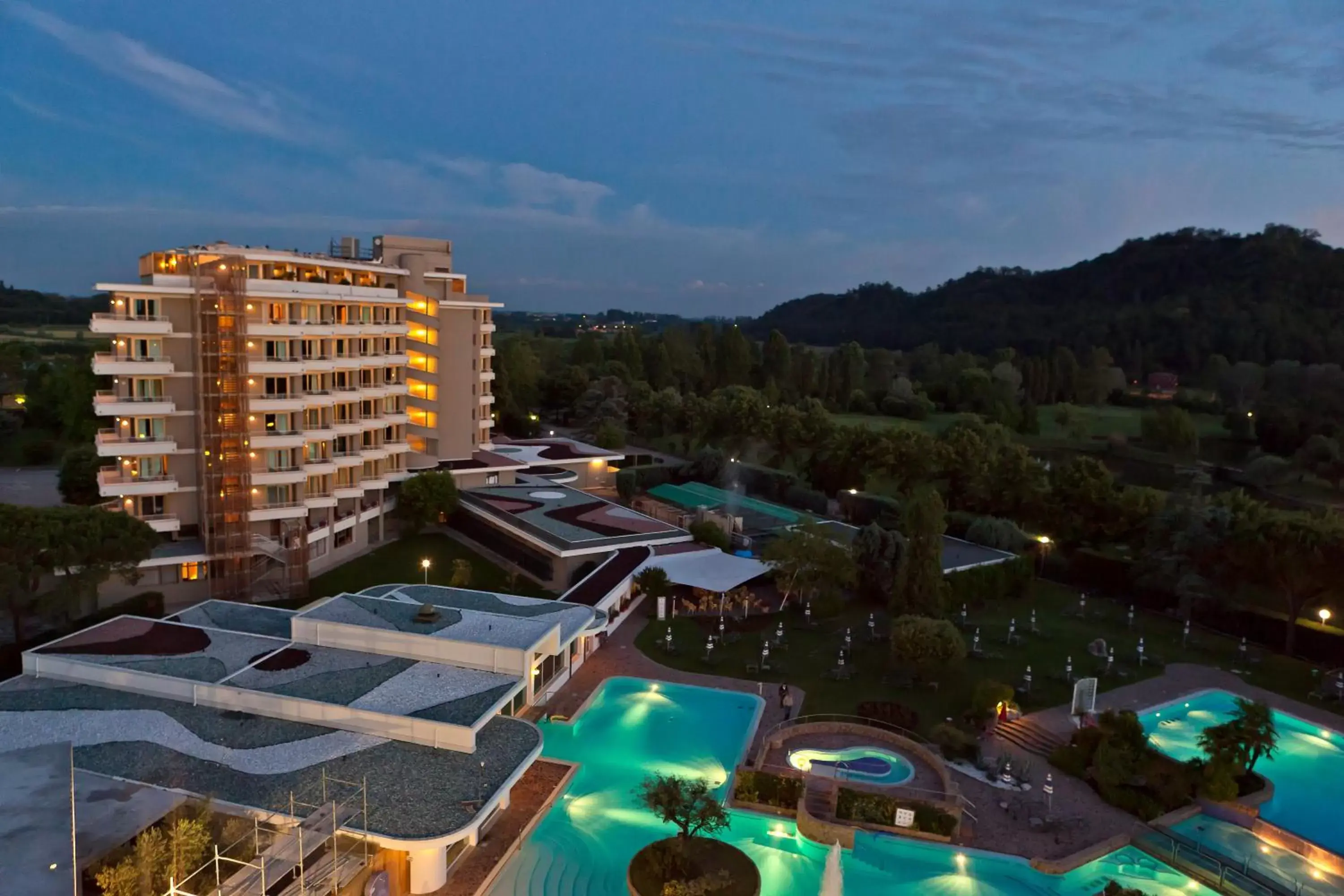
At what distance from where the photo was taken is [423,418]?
46.9 m

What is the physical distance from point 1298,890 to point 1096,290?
114 meters

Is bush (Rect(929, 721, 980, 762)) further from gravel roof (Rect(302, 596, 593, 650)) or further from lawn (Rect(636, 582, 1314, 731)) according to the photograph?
gravel roof (Rect(302, 596, 593, 650))

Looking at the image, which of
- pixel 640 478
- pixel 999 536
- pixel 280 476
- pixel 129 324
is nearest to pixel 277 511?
pixel 280 476

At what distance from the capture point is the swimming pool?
21453mm

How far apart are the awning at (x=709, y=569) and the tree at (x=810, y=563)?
1.26 meters

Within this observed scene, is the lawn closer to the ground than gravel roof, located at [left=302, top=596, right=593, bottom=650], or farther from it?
closer to the ground

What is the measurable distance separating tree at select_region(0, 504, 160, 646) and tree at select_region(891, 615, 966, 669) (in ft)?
82.0

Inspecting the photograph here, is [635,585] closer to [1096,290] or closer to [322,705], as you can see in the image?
[322,705]

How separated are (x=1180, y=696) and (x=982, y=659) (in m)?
6.00

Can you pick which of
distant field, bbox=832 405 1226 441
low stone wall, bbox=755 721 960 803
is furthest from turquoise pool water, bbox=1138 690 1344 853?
distant field, bbox=832 405 1226 441

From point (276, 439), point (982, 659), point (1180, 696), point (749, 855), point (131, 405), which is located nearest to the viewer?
point (749, 855)

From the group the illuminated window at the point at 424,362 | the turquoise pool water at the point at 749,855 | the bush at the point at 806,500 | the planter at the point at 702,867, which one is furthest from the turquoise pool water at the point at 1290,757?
the illuminated window at the point at 424,362

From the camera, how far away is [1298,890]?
1733 centimetres

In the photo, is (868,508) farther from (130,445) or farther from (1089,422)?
(1089,422)
